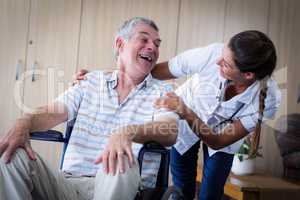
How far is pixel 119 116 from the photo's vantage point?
1.32 metres

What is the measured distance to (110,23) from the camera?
4.66 ft

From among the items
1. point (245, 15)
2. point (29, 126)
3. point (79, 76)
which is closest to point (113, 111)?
point (79, 76)

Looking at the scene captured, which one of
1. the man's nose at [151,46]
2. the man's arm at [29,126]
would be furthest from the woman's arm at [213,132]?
the man's arm at [29,126]

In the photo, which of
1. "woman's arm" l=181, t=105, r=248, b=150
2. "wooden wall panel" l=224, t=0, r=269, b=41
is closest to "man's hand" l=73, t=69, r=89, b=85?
"woman's arm" l=181, t=105, r=248, b=150

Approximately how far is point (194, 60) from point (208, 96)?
15 centimetres

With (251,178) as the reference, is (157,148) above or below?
above

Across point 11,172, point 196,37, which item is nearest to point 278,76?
point 196,37

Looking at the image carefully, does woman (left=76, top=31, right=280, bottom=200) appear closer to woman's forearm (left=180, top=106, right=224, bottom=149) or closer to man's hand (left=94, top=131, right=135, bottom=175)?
woman's forearm (left=180, top=106, right=224, bottom=149)

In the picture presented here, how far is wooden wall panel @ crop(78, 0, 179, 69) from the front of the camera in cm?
140

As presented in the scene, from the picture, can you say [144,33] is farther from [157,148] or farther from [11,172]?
[11,172]

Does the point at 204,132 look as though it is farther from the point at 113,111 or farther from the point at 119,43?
the point at 119,43

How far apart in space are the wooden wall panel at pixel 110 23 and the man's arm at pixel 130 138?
27cm

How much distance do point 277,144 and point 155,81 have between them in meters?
0.57

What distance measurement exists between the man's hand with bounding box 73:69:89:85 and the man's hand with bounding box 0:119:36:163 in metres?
0.27
